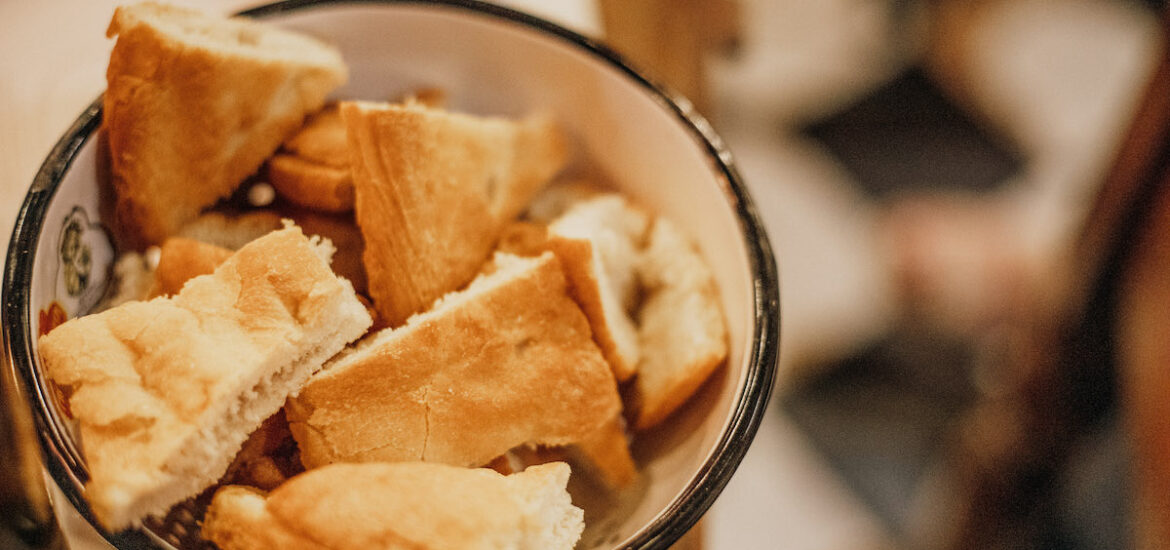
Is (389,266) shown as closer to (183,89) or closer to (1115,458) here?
(183,89)

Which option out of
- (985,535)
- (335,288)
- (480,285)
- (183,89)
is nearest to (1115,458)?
(985,535)

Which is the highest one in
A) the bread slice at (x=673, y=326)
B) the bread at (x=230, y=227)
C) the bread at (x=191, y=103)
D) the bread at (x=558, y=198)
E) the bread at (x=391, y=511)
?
the bread at (x=191, y=103)

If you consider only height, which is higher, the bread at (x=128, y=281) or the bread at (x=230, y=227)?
the bread at (x=230, y=227)

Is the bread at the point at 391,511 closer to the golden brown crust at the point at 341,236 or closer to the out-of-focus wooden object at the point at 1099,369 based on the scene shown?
the golden brown crust at the point at 341,236

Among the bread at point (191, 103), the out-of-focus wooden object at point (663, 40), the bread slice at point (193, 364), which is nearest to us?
the bread slice at point (193, 364)

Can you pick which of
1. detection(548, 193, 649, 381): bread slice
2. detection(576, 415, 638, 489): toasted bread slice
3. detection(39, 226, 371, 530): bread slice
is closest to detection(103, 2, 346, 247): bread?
detection(39, 226, 371, 530): bread slice

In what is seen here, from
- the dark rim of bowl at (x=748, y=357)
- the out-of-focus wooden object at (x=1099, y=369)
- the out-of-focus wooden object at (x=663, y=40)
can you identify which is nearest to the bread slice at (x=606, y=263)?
the dark rim of bowl at (x=748, y=357)

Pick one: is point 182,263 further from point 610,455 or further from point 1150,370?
point 1150,370

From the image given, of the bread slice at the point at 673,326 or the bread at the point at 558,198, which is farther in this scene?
the bread at the point at 558,198

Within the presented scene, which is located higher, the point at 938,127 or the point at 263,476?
the point at 263,476
